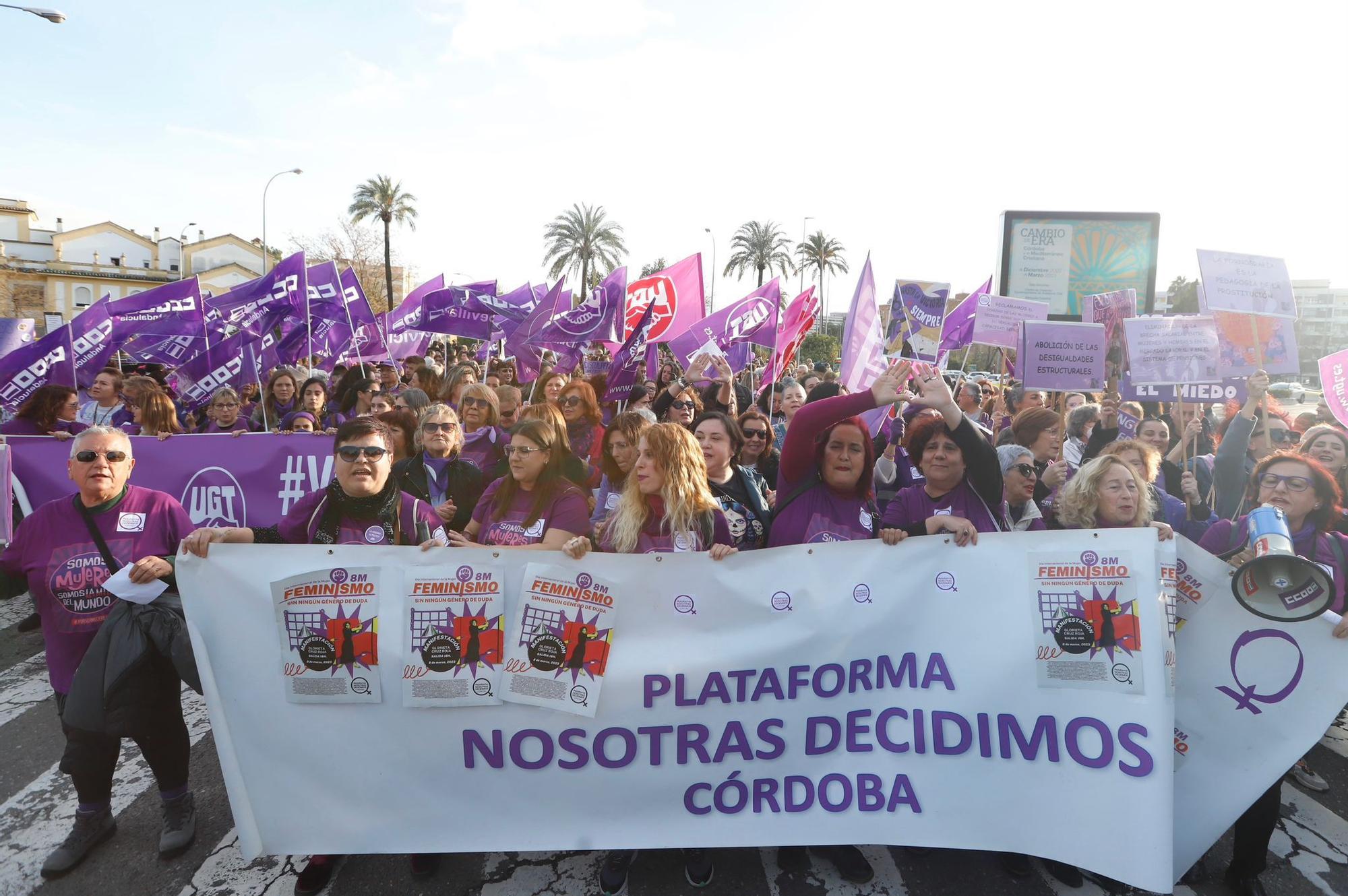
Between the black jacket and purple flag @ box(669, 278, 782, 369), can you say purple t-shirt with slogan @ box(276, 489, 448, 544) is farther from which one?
purple flag @ box(669, 278, 782, 369)

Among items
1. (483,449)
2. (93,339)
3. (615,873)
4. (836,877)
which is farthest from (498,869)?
(93,339)

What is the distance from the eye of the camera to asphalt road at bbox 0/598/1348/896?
285 centimetres

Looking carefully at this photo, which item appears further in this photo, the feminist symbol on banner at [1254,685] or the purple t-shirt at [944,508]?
the purple t-shirt at [944,508]

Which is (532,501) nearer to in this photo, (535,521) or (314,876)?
(535,521)

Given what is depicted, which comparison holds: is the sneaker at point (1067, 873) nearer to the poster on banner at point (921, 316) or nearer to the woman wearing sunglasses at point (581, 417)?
the woman wearing sunglasses at point (581, 417)

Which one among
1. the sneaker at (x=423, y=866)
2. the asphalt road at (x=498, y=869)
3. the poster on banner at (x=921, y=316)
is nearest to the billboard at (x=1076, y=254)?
the poster on banner at (x=921, y=316)

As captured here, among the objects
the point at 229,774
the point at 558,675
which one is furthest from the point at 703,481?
the point at 229,774

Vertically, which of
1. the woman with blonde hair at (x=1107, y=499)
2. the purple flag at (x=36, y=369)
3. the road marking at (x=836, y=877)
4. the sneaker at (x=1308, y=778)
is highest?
the purple flag at (x=36, y=369)

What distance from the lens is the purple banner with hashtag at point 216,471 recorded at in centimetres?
524

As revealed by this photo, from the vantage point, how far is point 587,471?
162 inches

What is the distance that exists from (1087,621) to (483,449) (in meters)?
4.02

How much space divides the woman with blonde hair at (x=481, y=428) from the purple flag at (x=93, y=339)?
12.7ft

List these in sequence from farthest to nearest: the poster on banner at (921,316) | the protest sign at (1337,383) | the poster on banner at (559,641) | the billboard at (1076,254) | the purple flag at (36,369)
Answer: the billboard at (1076,254) < the poster on banner at (921,316) < the purple flag at (36,369) < the protest sign at (1337,383) < the poster on banner at (559,641)

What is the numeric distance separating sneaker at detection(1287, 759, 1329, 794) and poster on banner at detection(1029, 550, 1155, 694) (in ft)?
6.20
